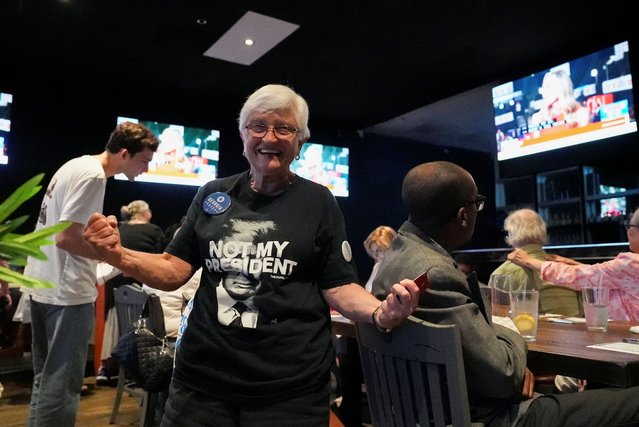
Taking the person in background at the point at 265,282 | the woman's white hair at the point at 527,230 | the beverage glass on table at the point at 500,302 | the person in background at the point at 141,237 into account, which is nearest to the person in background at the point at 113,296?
the person in background at the point at 141,237

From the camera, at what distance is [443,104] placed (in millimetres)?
6434

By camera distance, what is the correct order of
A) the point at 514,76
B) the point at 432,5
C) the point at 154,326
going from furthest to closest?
1. the point at 514,76
2. the point at 432,5
3. the point at 154,326

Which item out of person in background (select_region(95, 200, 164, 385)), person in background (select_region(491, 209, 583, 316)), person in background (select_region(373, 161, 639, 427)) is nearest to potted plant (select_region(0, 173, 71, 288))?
person in background (select_region(373, 161, 639, 427))

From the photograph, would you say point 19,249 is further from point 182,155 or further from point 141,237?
point 182,155

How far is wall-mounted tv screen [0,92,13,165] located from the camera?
545cm

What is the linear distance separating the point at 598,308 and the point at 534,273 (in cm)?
99

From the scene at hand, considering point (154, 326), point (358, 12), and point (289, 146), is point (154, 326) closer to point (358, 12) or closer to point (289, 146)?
point (289, 146)

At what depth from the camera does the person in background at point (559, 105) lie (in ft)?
14.8

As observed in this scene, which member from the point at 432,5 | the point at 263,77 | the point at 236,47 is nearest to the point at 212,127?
the point at 263,77

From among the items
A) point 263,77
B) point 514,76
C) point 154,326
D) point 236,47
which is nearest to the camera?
point 154,326

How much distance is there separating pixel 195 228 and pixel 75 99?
5.44 meters

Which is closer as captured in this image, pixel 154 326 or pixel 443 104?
pixel 154 326

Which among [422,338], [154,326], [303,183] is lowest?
[154,326]

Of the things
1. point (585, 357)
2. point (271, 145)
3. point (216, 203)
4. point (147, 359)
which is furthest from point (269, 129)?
point (147, 359)
